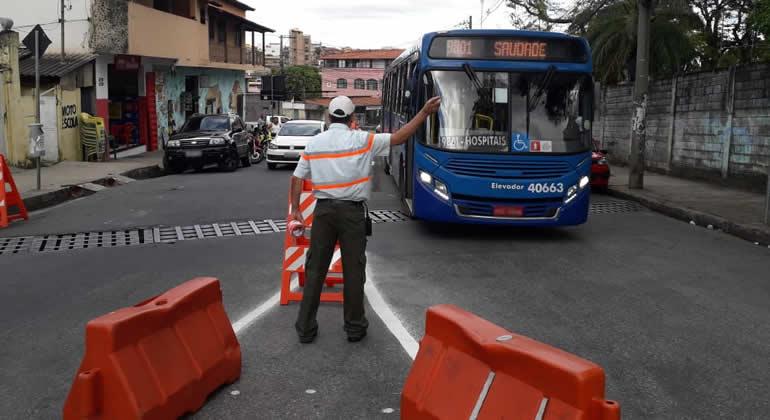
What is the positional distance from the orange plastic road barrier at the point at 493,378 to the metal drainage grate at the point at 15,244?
7701 millimetres

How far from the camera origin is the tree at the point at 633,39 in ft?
82.2

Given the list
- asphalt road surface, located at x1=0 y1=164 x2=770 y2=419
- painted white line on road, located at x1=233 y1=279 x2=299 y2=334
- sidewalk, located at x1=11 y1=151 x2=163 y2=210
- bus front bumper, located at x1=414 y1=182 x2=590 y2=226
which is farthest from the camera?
sidewalk, located at x1=11 y1=151 x2=163 y2=210

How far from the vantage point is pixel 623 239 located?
37.1 ft

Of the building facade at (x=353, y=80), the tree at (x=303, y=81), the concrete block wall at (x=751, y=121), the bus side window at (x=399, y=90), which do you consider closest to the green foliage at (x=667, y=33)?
the concrete block wall at (x=751, y=121)

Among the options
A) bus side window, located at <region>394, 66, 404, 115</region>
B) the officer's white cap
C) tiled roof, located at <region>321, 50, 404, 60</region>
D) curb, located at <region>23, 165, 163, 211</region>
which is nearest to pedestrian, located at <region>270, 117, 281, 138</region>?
curb, located at <region>23, 165, 163, 211</region>

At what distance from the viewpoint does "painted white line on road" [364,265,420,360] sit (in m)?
5.88

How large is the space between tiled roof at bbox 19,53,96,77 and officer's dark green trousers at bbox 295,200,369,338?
18257 mm

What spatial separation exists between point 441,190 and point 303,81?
97.6 m

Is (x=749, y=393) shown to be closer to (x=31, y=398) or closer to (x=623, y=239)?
(x=31, y=398)

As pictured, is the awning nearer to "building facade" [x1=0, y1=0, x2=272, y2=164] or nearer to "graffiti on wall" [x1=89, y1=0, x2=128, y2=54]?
"building facade" [x1=0, y1=0, x2=272, y2=164]

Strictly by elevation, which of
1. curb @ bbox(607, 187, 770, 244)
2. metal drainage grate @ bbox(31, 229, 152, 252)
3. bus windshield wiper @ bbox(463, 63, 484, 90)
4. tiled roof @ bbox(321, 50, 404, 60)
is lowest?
metal drainage grate @ bbox(31, 229, 152, 252)

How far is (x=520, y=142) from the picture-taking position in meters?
10.7

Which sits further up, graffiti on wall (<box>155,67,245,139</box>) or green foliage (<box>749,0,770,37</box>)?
green foliage (<box>749,0,770,37</box>)

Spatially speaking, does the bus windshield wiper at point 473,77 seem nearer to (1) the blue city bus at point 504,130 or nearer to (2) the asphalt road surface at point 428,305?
(1) the blue city bus at point 504,130
